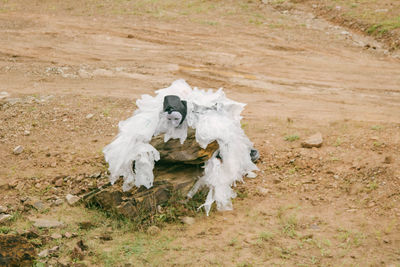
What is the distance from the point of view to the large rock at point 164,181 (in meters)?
5.11

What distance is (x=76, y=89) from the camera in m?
8.48

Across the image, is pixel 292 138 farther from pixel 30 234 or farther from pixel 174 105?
pixel 30 234

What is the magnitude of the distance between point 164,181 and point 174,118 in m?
0.78

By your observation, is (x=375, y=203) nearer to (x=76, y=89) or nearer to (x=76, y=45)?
(x=76, y=89)

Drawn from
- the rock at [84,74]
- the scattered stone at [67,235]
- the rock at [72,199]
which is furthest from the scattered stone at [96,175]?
the rock at [84,74]

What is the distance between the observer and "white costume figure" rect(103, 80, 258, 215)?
5082 mm

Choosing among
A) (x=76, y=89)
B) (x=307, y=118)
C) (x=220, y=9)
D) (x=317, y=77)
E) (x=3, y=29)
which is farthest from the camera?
(x=220, y=9)

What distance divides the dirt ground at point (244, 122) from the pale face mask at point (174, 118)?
1.17 metres

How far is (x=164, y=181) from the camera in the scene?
5.21m

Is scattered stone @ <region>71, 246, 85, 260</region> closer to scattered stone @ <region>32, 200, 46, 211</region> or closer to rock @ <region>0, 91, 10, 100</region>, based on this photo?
scattered stone @ <region>32, 200, 46, 211</region>

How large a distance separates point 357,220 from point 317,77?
4.78 meters

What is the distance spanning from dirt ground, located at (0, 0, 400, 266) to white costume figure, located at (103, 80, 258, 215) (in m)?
0.34

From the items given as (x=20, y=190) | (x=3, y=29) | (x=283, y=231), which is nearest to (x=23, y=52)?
(x=3, y=29)

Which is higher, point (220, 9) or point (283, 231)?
point (220, 9)
